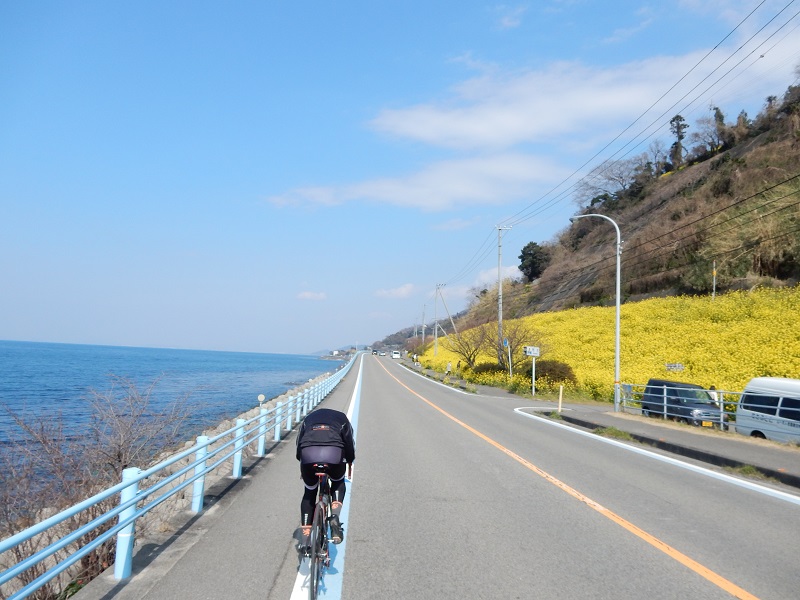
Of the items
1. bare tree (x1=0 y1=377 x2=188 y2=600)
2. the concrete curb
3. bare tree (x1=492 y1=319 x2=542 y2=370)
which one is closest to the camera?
bare tree (x1=0 y1=377 x2=188 y2=600)

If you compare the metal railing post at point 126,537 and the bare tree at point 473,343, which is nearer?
the metal railing post at point 126,537

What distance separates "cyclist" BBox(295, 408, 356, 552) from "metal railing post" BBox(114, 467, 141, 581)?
1.44m

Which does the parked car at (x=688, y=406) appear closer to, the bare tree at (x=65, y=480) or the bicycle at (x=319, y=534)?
the bare tree at (x=65, y=480)

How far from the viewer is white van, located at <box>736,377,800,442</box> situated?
679 inches

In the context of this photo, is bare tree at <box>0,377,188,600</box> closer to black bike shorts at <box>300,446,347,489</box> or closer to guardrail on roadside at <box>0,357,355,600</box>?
guardrail on roadside at <box>0,357,355,600</box>

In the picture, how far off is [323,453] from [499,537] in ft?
7.54

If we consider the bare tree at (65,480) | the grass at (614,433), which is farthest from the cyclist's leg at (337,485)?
the grass at (614,433)

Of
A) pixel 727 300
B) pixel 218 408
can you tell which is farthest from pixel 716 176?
pixel 218 408

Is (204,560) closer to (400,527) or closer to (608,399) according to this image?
(400,527)

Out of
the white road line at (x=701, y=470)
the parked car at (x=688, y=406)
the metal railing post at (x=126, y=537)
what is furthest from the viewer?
the parked car at (x=688, y=406)

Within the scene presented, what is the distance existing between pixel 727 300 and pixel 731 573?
43.1 meters

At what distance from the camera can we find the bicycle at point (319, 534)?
4.78 metres

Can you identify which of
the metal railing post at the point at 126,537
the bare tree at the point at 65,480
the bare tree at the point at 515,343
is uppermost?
the bare tree at the point at 515,343

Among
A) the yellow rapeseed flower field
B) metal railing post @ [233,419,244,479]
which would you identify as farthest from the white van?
metal railing post @ [233,419,244,479]
